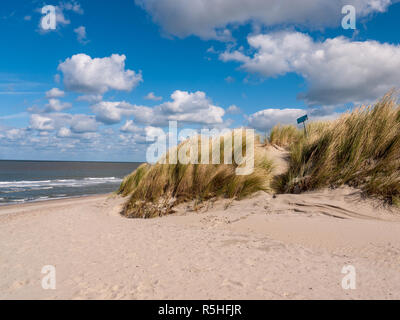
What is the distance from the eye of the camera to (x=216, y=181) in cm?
733

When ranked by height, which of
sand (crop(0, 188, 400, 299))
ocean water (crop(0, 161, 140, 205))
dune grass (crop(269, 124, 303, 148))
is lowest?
ocean water (crop(0, 161, 140, 205))

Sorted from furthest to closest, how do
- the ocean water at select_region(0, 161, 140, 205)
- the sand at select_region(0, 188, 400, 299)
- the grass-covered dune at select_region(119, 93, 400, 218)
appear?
the ocean water at select_region(0, 161, 140, 205)
the grass-covered dune at select_region(119, 93, 400, 218)
the sand at select_region(0, 188, 400, 299)

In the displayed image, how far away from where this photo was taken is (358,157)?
598cm

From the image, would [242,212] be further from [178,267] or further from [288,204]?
[178,267]

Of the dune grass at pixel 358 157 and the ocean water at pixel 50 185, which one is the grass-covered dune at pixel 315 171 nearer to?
the dune grass at pixel 358 157

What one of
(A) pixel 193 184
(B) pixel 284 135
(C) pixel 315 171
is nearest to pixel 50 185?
(A) pixel 193 184

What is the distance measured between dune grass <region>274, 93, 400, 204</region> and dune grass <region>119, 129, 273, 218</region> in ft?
2.52

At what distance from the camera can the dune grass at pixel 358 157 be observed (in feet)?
17.9

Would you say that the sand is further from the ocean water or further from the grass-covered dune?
the ocean water

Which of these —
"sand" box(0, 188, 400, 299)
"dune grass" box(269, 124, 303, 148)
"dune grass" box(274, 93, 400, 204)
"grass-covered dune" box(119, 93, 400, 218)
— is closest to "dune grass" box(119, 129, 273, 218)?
"grass-covered dune" box(119, 93, 400, 218)

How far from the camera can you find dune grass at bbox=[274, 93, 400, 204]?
17.9ft

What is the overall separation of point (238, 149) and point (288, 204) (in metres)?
2.51

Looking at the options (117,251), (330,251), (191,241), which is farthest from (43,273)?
(330,251)

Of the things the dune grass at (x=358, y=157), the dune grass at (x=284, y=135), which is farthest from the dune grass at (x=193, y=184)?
the dune grass at (x=284, y=135)
